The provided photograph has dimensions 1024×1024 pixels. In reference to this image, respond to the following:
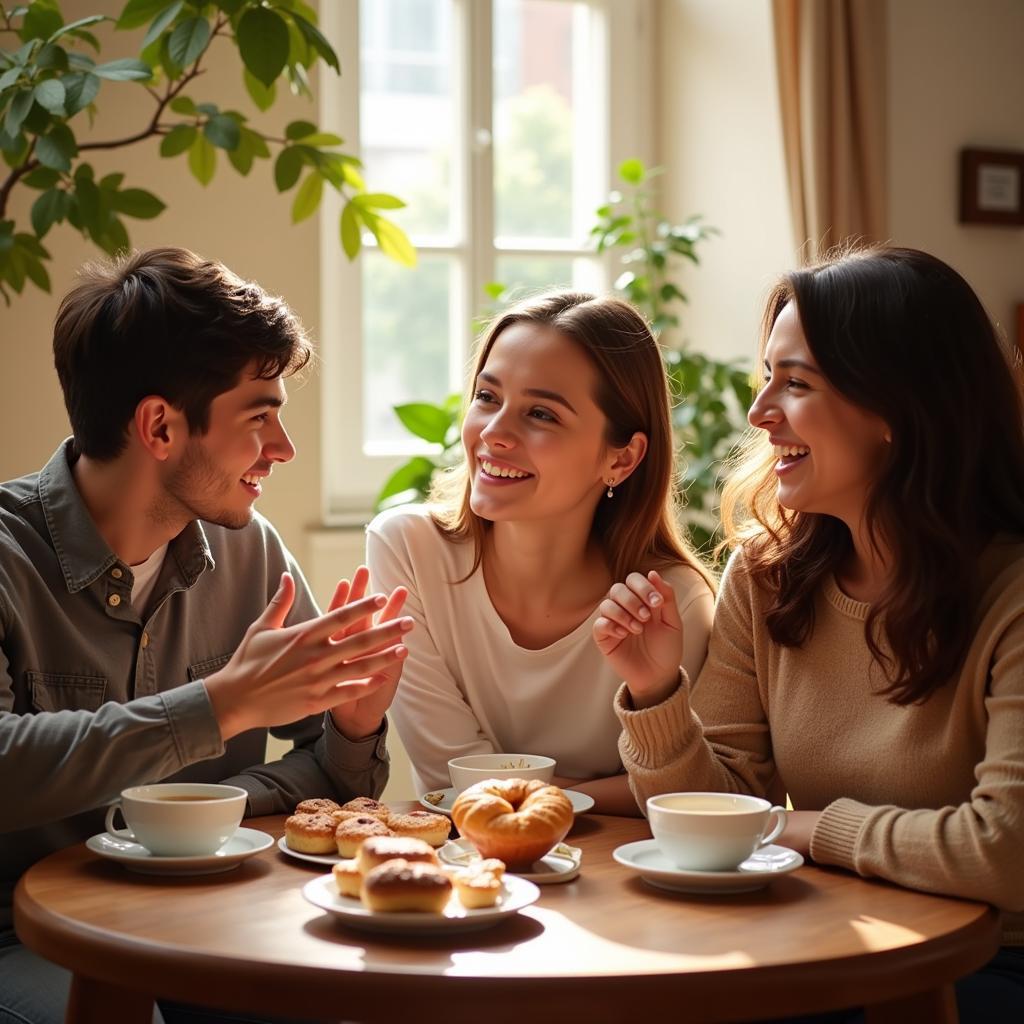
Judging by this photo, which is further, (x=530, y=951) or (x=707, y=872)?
(x=707, y=872)

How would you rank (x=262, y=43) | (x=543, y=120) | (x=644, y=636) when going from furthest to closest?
(x=543, y=120) → (x=262, y=43) → (x=644, y=636)

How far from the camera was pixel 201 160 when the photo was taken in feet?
8.12

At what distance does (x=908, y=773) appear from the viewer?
1688 mm

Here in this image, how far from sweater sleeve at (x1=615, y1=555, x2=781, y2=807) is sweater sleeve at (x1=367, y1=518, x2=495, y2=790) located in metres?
0.36

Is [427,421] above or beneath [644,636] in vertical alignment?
above

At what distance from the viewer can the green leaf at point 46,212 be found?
2.19 metres

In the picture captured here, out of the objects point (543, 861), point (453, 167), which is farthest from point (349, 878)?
point (453, 167)

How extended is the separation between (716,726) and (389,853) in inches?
27.2

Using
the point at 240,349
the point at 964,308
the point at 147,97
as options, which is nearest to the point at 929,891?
the point at 964,308

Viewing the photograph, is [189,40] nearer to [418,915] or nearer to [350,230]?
[350,230]

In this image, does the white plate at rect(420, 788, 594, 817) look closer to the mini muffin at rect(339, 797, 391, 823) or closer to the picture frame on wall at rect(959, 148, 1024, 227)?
the mini muffin at rect(339, 797, 391, 823)

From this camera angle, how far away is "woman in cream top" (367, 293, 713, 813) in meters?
2.12

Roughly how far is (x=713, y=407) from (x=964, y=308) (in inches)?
78.0

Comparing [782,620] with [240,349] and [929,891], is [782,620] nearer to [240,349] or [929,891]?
[929,891]
